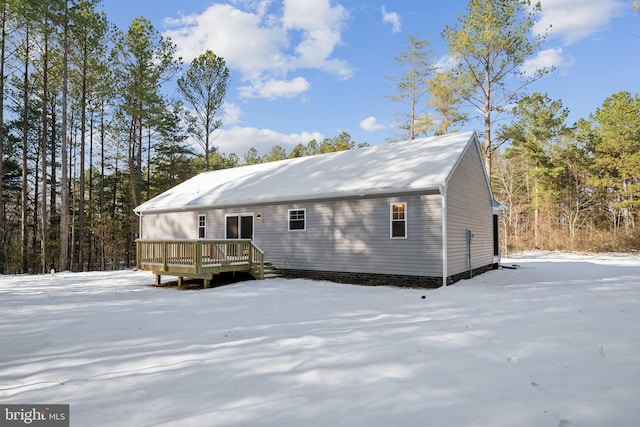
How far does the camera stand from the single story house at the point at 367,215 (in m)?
10.4

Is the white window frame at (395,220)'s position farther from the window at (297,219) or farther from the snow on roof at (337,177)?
the window at (297,219)

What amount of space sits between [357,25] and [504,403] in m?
19.8

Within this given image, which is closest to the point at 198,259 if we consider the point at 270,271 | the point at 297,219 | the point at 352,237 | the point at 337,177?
the point at 270,271

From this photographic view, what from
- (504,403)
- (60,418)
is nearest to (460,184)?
(504,403)

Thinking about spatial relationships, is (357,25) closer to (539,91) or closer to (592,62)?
(592,62)

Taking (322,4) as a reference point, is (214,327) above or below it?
below

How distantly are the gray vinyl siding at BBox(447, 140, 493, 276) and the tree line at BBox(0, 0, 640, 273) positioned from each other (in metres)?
8.16

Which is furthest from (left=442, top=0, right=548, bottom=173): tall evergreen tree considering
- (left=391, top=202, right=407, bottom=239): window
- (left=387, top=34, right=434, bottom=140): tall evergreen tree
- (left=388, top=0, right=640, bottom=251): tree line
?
(left=391, top=202, right=407, bottom=239): window

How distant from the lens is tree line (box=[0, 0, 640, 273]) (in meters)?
18.8

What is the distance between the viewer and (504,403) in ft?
10.2

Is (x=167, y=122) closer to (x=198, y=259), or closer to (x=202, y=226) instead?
(x=202, y=226)

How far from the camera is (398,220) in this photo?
10.8m

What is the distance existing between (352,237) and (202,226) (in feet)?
24.8

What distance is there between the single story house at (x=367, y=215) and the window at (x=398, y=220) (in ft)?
0.10
